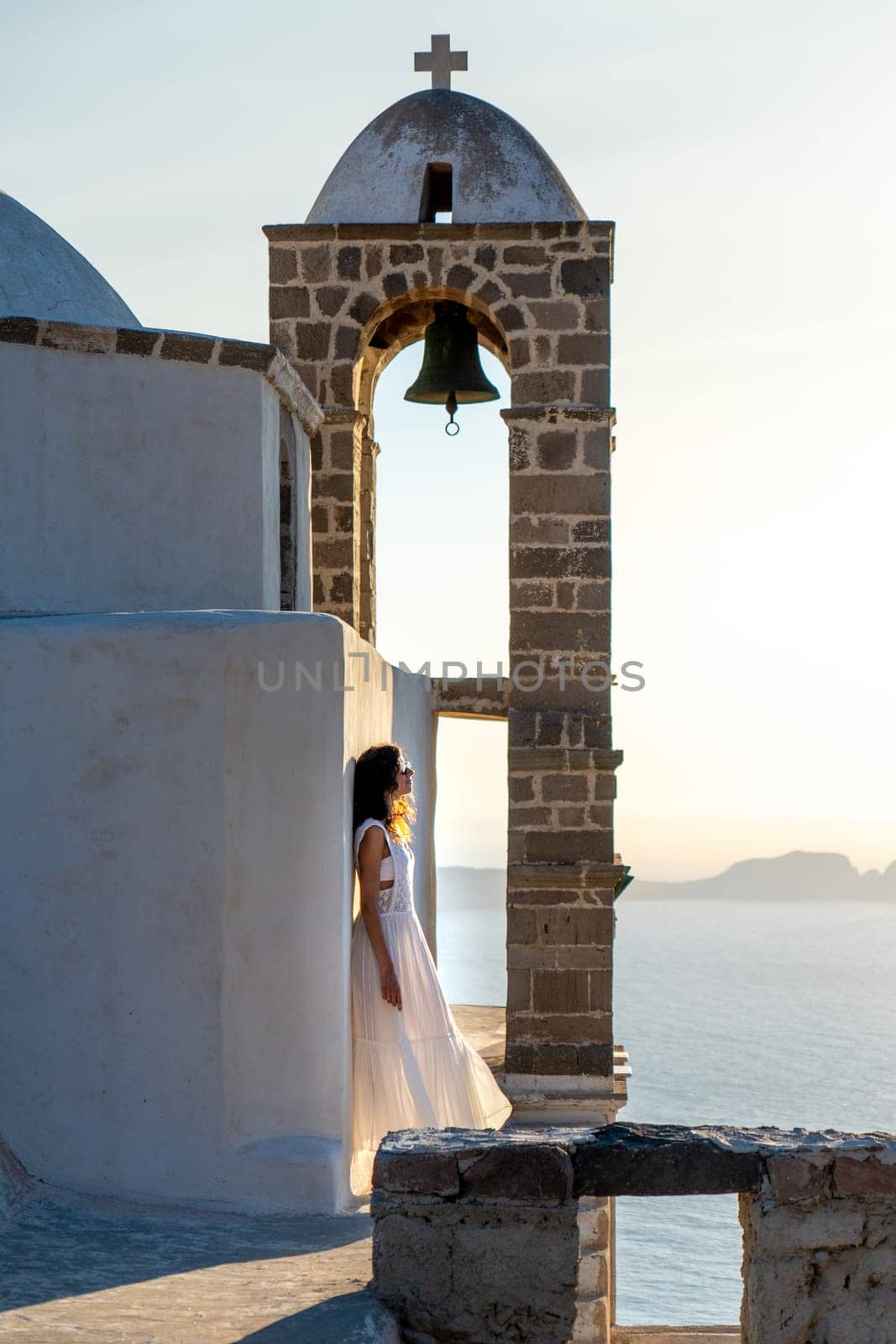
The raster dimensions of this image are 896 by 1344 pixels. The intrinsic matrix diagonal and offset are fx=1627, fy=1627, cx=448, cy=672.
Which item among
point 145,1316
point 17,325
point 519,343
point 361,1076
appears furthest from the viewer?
point 519,343

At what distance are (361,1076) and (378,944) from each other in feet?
1.56

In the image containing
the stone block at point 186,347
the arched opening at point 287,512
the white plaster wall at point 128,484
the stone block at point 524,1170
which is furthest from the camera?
the arched opening at point 287,512

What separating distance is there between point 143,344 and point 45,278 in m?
1.12

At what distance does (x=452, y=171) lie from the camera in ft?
32.6

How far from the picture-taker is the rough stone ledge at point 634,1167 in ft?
13.8

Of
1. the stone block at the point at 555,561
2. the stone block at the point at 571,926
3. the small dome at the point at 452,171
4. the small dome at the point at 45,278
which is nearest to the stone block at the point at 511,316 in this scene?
the small dome at the point at 452,171

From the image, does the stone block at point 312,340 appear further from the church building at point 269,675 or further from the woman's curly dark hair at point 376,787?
the woman's curly dark hair at point 376,787

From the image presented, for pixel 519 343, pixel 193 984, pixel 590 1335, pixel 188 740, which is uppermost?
pixel 519 343

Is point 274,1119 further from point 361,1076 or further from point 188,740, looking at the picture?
point 188,740

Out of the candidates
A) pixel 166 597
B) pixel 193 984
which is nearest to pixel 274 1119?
pixel 193 984

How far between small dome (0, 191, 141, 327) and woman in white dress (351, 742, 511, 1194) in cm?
321

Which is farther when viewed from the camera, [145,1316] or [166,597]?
[166,597]

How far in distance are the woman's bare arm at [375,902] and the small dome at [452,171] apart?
5084 millimetres

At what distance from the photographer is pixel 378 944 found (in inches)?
230
